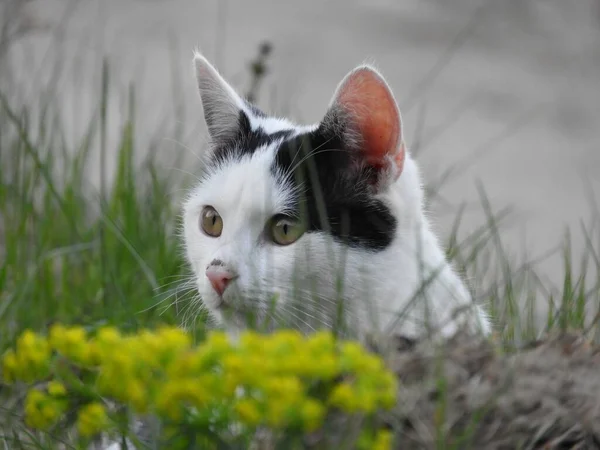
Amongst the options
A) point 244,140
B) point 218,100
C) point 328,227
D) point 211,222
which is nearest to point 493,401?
point 328,227

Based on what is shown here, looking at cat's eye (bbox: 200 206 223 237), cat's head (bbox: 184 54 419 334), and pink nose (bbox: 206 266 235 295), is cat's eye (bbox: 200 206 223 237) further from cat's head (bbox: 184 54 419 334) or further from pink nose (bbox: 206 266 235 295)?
pink nose (bbox: 206 266 235 295)

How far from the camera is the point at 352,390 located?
3.87 feet

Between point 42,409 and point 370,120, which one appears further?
point 370,120

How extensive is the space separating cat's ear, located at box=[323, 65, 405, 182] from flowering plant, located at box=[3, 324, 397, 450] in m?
0.96

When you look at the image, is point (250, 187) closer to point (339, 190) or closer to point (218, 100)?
point (339, 190)

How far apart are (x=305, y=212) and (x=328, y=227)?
0.16 m

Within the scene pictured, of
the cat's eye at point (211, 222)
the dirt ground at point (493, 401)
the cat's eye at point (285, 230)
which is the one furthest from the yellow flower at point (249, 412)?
the cat's eye at point (211, 222)

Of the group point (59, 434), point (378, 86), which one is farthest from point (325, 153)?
point (59, 434)

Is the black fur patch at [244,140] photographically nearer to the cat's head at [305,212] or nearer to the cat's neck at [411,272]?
the cat's head at [305,212]

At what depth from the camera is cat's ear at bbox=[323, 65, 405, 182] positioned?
2156 mm

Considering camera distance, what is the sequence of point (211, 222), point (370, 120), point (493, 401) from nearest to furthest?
1. point (493, 401)
2. point (370, 120)
3. point (211, 222)

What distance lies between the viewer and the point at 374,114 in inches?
86.4

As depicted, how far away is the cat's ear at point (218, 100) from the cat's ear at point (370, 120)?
0.42 meters

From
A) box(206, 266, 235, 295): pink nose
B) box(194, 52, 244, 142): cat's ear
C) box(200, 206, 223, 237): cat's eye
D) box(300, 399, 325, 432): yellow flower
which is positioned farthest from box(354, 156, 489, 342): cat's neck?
box(300, 399, 325, 432): yellow flower
